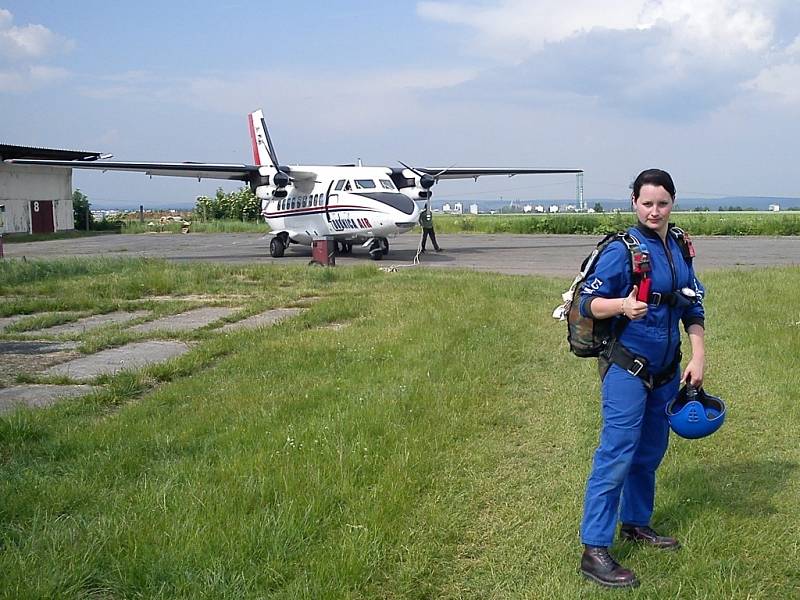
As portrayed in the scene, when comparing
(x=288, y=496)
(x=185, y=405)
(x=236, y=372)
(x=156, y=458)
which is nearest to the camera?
(x=288, y=496)

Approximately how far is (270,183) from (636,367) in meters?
22.2

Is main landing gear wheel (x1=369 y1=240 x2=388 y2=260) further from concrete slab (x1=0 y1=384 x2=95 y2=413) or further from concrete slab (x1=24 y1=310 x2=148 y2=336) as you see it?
concrete slab (x1=0 y1=384 x2=95 y2=413)

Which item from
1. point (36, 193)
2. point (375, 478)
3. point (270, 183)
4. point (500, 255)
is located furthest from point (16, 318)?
point (36, 193)

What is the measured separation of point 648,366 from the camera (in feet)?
11.8

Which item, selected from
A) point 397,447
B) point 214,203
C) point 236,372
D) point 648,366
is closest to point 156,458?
point 397,447

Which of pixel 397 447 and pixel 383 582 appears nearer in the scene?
pixel 383 582

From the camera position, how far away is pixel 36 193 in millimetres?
43094

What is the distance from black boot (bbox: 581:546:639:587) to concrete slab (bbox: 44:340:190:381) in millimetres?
5411

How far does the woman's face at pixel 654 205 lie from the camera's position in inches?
141

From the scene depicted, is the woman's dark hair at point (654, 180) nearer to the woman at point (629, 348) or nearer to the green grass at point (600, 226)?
the woman at point (629, 348)

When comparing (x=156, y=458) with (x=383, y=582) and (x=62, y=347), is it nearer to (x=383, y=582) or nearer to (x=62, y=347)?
(x=383, y=582)

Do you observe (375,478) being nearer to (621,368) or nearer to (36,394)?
(621,368)

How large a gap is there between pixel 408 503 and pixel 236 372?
370 centimetres

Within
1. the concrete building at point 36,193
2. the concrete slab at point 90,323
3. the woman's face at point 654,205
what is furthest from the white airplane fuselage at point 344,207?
the concrete building at point 36,193
